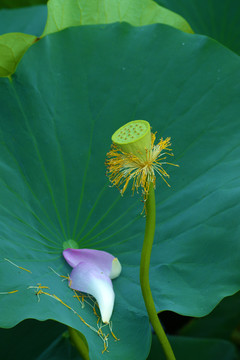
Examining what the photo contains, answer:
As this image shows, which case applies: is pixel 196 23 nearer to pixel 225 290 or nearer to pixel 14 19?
pixel 14 19

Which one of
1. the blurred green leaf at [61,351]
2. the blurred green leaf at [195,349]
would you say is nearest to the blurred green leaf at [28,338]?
the blurred green leaf at [61,351]

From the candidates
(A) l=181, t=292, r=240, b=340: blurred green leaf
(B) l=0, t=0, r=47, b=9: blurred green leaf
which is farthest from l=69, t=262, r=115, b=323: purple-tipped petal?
(B) l=0, t=0, r=47, b=9: blurred green leaf

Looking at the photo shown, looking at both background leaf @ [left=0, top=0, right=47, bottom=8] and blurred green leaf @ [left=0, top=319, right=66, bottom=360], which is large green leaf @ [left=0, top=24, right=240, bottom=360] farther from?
background leaf @ [left=0, top=0, right=47, bottom=8]

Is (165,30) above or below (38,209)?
above

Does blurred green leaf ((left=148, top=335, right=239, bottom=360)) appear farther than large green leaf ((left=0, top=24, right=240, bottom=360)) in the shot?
Yes

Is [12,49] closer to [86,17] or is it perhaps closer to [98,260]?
[86,17]

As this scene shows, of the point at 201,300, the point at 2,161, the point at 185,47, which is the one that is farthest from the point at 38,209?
the point at 185,47
